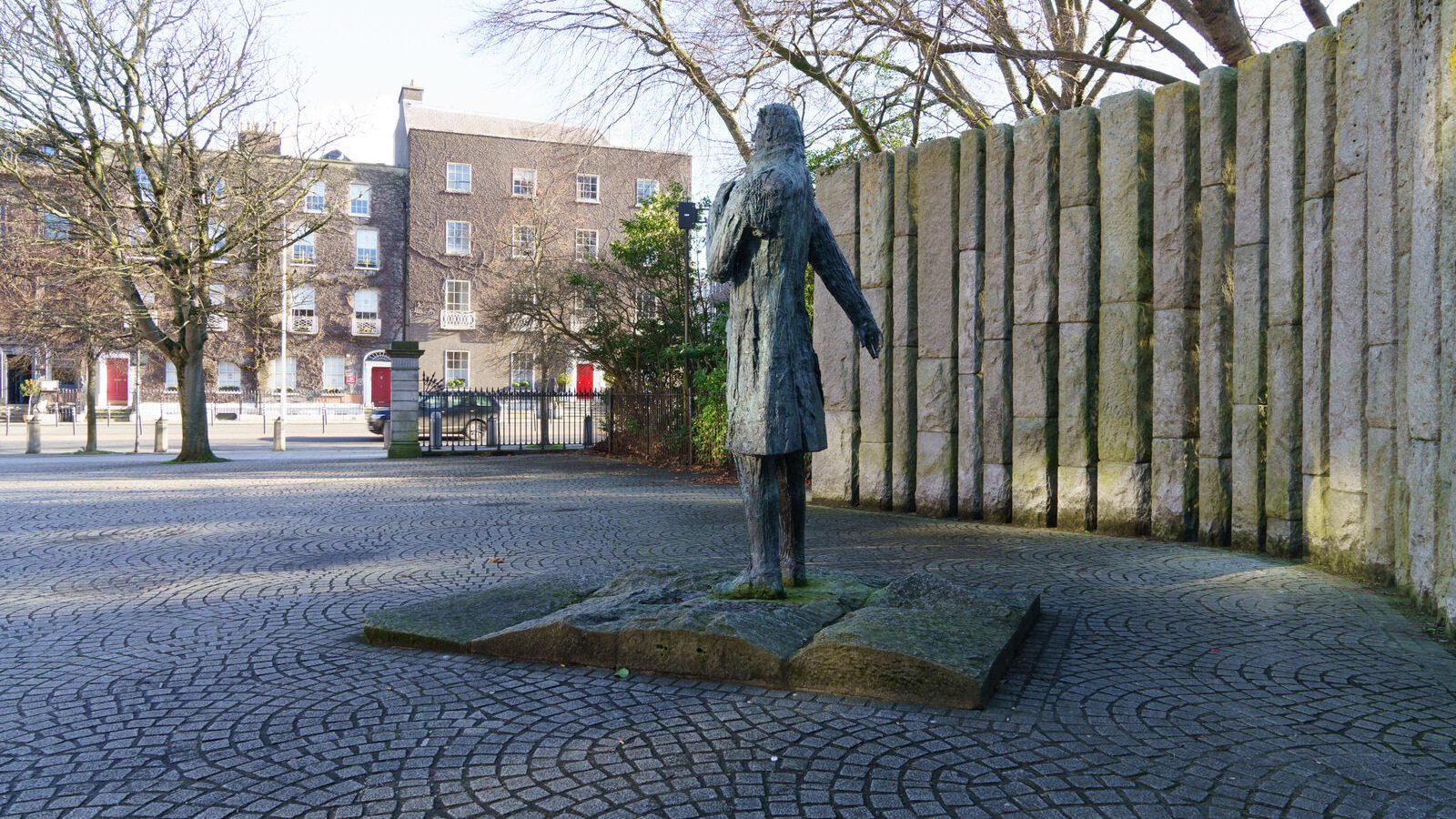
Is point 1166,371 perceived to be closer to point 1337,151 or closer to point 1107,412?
point 1107,412

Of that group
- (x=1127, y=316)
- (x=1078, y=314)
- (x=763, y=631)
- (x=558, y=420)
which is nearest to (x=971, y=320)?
(x=1078, y=314)

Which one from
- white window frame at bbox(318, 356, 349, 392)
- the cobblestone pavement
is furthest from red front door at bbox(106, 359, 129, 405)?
the cobblestone pavement

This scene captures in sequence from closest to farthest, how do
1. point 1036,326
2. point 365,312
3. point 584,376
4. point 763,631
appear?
point 763,631
point 1036,326
point 365,312
point 584,376

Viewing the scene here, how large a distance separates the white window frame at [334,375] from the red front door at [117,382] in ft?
30.9

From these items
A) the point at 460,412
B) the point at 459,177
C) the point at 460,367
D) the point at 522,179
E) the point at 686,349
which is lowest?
the point at 460,412

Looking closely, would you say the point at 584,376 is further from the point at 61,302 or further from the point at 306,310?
the point at 61,302

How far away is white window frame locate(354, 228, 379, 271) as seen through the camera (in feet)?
153

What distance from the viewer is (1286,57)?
681 cm

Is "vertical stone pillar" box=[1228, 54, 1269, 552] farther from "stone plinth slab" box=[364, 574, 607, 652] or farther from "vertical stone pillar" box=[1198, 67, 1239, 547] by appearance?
"stone plinth slab" box=[364, 574, 607, 652]

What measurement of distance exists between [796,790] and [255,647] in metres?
3.00

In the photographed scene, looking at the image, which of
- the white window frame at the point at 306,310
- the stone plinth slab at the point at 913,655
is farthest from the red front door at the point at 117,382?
the stone plinth slab at the point at 913,655

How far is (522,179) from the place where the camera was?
48250mm

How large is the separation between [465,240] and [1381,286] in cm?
4625

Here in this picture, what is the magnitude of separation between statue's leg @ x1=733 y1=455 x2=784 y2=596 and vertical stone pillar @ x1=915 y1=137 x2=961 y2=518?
486 centimetres
